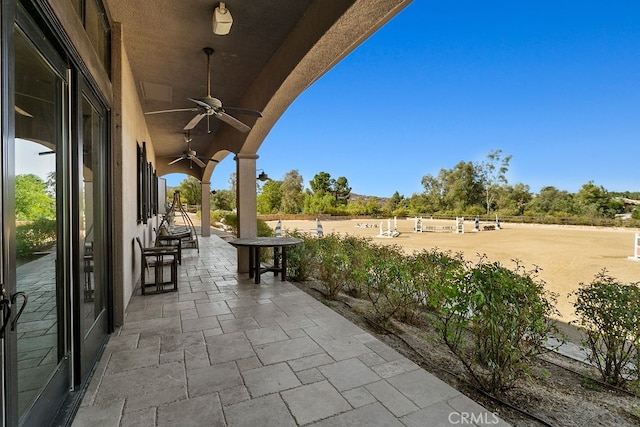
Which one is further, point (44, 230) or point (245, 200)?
point (245, 200)

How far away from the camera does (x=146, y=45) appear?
10.8 feet

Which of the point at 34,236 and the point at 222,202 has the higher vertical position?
the point at 222,202

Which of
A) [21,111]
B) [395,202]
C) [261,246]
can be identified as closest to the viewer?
[21,111]

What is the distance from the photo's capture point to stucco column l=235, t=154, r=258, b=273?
5293 millimetres

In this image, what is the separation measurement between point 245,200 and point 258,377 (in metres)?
3.63

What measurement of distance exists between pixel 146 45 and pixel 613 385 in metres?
4.92

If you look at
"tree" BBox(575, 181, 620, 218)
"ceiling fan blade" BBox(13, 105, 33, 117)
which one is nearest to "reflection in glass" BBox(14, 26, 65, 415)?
"ceiling fan blade" BBox(13, 105, 33, 117)

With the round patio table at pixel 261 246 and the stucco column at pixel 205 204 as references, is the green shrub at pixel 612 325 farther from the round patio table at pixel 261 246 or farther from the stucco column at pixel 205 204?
the stucco column at pixel 205 204

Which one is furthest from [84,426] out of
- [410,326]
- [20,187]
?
[410,326]

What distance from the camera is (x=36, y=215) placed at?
1.38 metres

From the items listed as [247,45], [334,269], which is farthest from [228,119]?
[334,269]

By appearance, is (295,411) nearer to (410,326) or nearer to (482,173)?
(410,326)

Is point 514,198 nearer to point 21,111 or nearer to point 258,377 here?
point 258,377
